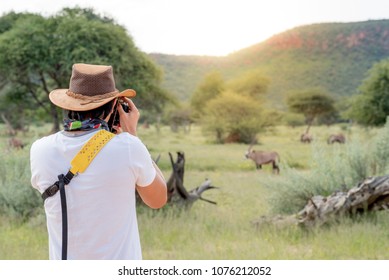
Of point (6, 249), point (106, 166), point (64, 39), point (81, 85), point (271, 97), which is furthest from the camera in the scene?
point (271, 97)

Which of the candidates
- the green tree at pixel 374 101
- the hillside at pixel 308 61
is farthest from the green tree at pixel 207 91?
the green tree at pixel 374 101

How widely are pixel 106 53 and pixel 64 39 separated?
0.99 metres

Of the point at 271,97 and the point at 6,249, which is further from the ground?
the point at 6,249

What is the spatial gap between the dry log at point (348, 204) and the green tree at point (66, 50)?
9329 millimetres

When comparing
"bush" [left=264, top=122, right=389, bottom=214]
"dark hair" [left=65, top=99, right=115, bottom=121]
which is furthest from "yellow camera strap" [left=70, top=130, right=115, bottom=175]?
"bush" [left=264, top=122, right=389, bottom=214]

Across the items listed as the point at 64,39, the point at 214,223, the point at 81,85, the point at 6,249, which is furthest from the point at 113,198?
the point at 64,39

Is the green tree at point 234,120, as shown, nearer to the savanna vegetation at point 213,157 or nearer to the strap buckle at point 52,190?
the savanna vegetation at point 213,157

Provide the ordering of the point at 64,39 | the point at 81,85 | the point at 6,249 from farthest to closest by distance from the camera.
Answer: the point at 64,39 < the point at 6,249 < the point at 81,85

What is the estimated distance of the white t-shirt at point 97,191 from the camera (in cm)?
170

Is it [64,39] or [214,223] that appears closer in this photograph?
[214,223]

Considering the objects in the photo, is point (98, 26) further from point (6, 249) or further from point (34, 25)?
point (6, 249)

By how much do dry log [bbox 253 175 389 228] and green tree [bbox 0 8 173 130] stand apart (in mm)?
9329

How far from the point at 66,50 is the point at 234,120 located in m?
15.7

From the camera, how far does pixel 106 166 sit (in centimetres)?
170
